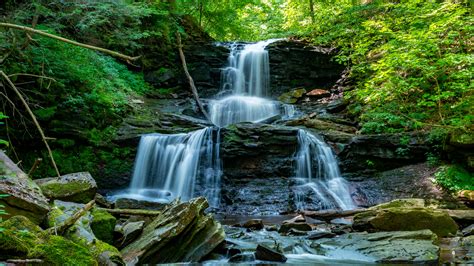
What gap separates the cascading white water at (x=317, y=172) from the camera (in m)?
10.4

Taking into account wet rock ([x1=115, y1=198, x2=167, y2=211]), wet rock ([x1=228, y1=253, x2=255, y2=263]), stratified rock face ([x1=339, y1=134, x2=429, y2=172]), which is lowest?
wet rock ([x1=228, y1=253, x2=255, y2=263])

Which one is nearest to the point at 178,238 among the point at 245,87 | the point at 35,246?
the point at 35,246

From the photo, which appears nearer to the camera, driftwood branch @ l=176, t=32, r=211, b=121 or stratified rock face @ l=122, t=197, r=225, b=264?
stratified rock face @ l=122, t=197, r=225, b=264

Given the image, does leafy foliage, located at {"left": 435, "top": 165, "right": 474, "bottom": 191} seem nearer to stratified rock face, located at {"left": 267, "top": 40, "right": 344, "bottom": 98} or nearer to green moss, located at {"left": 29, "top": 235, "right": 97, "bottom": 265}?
stratified rock face, located at {"left": 267, "top": 40, "right": 344, "bottom": 98}

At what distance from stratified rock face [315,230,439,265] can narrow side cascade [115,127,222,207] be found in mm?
5321

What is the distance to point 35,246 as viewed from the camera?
344 centimetres

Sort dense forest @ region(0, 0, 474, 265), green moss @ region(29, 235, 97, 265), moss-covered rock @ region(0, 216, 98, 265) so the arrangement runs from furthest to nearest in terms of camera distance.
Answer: dense forest @ region(0, 0, 474, 265) < green moss @ region(29, 235, 97, 265) < moss-covered rock @ region(0, 216, 98, 265)

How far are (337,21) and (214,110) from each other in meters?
6.57

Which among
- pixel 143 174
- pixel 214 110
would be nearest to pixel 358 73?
pixel 214 110

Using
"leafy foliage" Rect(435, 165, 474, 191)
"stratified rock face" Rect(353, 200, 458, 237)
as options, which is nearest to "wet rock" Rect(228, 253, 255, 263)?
"stratified rock face" Rect(353, 200, 458, 237)

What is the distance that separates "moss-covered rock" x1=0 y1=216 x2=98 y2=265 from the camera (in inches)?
128

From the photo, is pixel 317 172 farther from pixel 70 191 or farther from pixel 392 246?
pixel 70 191

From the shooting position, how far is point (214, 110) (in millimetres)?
15711

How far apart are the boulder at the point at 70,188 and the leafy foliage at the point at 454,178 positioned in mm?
8283
